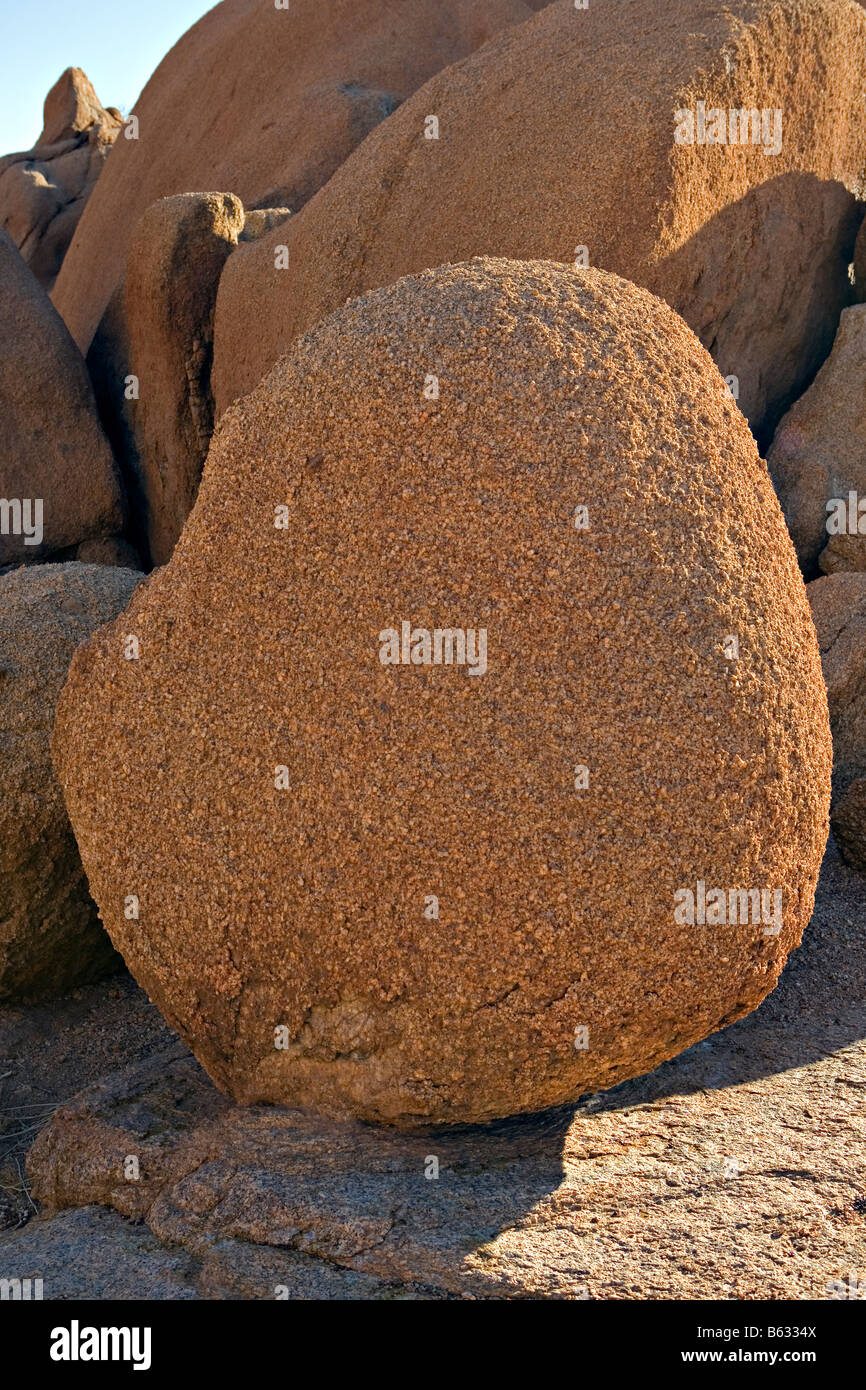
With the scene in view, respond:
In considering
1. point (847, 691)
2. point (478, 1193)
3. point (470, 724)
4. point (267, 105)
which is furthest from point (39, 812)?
point (267, 105)

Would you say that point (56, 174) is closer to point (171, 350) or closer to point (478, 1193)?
point (171, 350)

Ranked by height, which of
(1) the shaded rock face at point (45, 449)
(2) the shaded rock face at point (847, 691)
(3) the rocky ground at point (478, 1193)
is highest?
(1) the shaded rock face at point (45, 449)

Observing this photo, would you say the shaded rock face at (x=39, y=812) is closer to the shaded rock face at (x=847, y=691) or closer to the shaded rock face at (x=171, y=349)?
the shaded rock face at (x=171, y=349)

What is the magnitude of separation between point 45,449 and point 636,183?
2841 mm

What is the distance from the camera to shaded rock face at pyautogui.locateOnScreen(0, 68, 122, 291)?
9.72m

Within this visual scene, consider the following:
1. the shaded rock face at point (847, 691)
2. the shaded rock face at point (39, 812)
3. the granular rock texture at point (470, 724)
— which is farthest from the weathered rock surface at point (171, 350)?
the granular rock texture at point (470, 724)

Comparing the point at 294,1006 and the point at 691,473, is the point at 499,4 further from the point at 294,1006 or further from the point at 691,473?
the point at 294,1006

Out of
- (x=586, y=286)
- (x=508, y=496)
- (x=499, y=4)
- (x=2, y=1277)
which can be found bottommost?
(x=2, y=1277)

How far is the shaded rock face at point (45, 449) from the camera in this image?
5.51 m

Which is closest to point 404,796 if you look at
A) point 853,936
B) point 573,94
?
point 853,936

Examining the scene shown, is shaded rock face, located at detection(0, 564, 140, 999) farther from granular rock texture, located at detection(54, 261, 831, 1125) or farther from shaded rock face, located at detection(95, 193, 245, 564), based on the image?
shaded rock face, located at detection(95, 193, 245, 564)

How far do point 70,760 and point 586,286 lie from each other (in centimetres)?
155

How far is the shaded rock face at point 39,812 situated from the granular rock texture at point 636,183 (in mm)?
1640

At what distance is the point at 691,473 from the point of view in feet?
8.54
